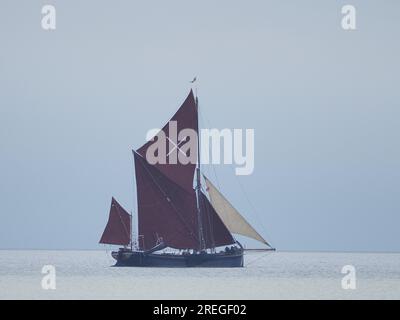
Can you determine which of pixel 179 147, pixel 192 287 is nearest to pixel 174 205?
pixel 179 147

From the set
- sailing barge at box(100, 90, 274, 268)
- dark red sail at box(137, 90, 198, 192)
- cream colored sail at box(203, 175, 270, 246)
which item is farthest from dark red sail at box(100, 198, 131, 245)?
cream colored sail at box(203, 175, 270, 246)

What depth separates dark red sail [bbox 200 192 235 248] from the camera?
47.1m

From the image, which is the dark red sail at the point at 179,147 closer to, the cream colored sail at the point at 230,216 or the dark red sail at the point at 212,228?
the cream colored sail at the point at 230,216

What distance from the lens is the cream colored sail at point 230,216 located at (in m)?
44.9

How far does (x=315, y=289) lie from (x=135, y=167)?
10.6 metres

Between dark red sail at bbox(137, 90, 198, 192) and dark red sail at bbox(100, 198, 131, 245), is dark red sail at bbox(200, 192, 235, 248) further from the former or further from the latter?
dark red sail at bbox(100, 198, 131, 245)

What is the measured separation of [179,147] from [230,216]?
3.95 metres

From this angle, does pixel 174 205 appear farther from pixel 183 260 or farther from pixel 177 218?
pixel 183 260

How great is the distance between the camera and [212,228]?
156 feet

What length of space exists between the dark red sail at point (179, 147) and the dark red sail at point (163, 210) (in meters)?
0.27

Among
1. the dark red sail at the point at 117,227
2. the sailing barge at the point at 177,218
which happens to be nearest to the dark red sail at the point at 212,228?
the sailing barge at the point at 177,218

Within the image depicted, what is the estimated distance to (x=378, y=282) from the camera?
1869 inches

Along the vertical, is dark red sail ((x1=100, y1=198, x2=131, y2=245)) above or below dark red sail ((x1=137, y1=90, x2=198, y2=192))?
below
